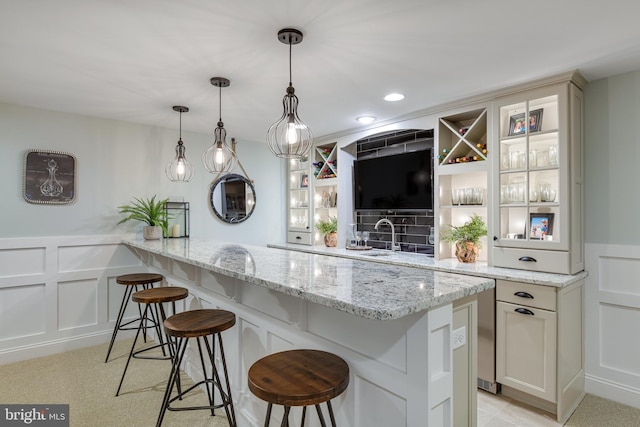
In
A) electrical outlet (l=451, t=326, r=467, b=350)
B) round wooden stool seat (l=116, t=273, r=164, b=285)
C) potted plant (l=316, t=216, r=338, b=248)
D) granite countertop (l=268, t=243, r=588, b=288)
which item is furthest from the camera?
potted plant (l=316, t=216, r=338, b=248)

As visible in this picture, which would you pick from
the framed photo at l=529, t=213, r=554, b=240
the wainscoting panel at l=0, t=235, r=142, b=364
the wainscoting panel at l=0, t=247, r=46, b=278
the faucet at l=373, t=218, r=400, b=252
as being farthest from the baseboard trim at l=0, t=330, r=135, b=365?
the framed photo at l=529, t=213, r=554, b=240

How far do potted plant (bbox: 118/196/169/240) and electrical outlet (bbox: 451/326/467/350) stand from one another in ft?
10.3

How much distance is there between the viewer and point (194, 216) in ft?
13.9

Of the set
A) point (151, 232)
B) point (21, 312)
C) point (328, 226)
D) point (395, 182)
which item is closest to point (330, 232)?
point (328, 226)

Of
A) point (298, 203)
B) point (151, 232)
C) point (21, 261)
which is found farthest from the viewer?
point (298, 203)

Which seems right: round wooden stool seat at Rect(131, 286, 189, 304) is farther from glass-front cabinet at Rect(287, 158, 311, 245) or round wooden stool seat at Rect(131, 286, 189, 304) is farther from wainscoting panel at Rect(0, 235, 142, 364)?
glass-front cabinet at Rect(287, 158, 311, 245)

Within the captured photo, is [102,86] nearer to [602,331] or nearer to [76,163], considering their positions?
[76,163]

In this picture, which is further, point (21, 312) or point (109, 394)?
point (21, 312)

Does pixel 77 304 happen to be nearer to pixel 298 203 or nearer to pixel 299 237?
pixel 299 237

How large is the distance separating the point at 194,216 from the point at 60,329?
1.72 m

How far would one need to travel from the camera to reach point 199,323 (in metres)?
1.90

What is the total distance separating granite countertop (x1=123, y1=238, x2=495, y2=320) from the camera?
3.65 feet

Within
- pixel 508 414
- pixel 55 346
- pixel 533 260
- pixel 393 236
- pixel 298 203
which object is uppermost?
pixel 298 203

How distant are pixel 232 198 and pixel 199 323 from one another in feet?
9.23
